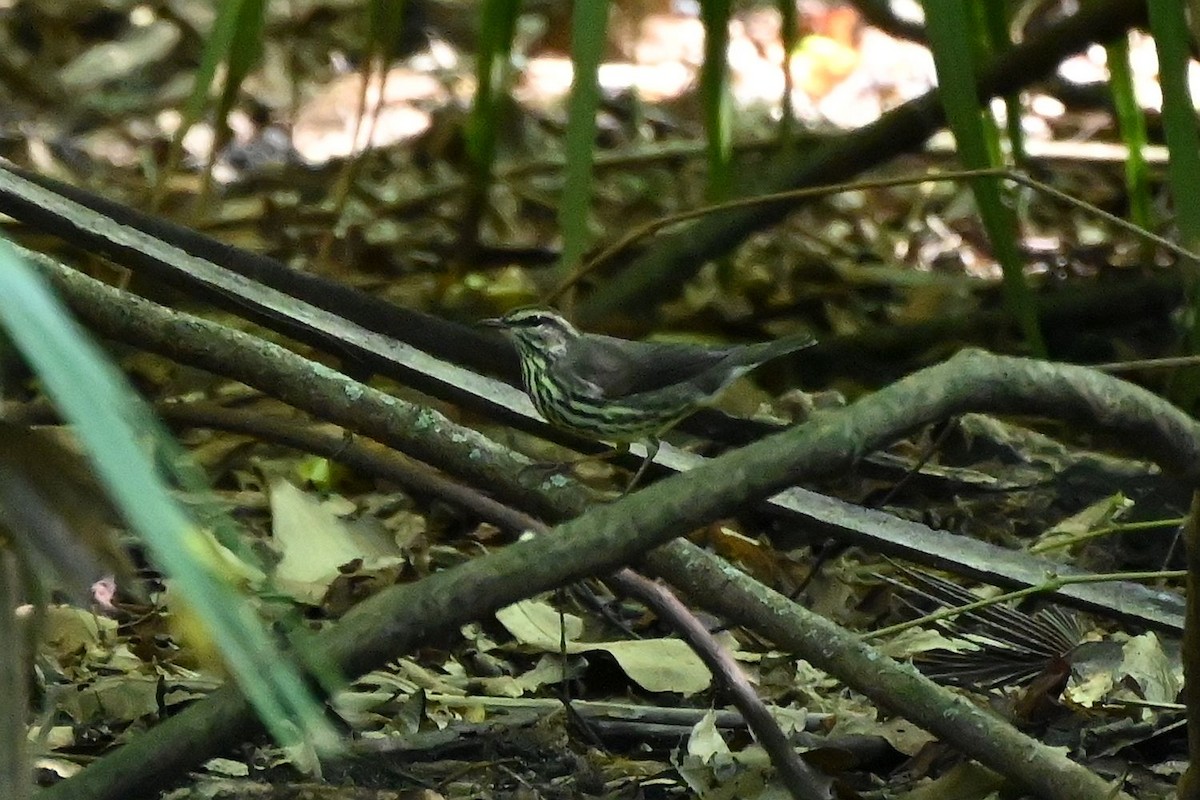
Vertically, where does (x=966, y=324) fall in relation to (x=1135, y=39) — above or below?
below

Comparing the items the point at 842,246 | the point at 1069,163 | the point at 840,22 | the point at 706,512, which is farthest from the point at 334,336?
the point at 840,22

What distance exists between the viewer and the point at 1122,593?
232 centimetres

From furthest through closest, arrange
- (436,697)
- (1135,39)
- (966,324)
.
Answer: (1135,39) < (966,324) < (436,697)

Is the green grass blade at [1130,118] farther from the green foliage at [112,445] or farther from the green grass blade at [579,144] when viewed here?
the green foliage at [112,445]

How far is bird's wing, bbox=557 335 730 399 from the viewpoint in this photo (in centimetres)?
297

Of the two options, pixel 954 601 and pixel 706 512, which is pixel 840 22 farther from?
pixel 706 512

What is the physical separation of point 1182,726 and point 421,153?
4321 mm

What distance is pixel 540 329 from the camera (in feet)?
10.3

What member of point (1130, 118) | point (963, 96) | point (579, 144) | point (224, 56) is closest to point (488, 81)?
point (224, 56)

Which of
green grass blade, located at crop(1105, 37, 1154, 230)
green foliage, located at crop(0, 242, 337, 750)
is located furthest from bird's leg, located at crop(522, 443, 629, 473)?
green grass blade, located at crop(1105, 37, 1154, 230)

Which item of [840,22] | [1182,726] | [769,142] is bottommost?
[1182,726]

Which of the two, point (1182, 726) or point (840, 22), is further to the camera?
point (840, 22)

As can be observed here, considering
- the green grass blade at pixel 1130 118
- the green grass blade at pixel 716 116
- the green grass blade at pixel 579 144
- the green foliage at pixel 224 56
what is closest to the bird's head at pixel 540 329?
the green grass blade at pixel 716 116

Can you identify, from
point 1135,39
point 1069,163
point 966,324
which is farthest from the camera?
point 1135,39
